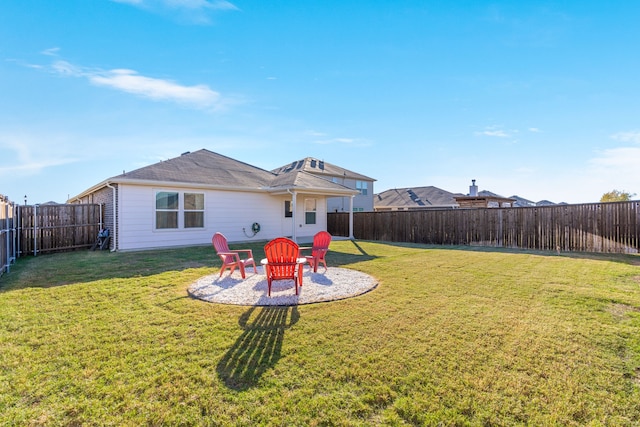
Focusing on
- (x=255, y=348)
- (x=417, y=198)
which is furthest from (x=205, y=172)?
(x=417, y=198)

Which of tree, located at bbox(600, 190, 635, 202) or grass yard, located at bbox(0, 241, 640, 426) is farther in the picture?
tree, located at bbox(600, 190, 635, 202)

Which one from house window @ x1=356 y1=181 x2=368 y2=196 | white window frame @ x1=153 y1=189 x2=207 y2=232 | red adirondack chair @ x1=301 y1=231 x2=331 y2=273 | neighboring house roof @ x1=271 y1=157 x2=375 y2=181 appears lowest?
red adirondack chair @ x1=301 y1=231 x2=331 y2=273

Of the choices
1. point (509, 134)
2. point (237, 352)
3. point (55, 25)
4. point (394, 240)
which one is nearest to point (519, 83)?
point (509, 134)

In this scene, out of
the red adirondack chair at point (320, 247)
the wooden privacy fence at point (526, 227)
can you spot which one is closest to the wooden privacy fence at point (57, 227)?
the red adirondack chair at point (320, 247)

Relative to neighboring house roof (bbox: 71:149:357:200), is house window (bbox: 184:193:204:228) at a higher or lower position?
lower

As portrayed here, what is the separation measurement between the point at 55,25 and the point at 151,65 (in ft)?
8.59

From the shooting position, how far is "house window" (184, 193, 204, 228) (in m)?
11.9

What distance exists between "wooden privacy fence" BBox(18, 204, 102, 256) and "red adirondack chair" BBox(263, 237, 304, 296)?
1019 cm

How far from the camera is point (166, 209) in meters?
11.4

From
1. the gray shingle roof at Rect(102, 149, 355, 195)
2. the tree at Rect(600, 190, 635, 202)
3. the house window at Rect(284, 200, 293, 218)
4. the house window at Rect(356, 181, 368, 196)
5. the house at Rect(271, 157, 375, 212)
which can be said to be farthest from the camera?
the house window at Rect(356, 181, 368, 196)

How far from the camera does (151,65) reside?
426 inches

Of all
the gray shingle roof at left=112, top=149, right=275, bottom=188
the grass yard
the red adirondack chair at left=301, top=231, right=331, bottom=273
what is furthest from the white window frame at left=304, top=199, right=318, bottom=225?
the grass yard

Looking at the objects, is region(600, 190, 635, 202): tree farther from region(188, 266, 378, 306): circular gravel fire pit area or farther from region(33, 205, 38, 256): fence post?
region(33, 205, 38, 256): fence post

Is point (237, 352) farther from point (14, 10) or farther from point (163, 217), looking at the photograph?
point (14, 10)
